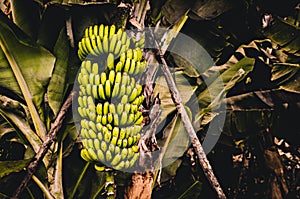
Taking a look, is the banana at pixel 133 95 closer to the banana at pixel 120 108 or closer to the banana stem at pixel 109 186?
the banana at pixel 120 108

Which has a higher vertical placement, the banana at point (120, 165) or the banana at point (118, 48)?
the banana at point (118, 48)

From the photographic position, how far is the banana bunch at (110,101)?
1123 millimetres

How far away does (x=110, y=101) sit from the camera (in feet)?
3.78

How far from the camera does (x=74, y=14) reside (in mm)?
1366

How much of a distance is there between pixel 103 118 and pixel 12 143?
0.66 metres

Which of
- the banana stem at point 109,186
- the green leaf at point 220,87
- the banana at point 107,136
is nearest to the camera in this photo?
the banana at point 107,136

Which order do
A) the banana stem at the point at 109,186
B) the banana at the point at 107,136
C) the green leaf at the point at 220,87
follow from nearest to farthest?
the banana at the point at 107,136
the banana stem at the point at 109,186
the green leaf at the point at 220,87

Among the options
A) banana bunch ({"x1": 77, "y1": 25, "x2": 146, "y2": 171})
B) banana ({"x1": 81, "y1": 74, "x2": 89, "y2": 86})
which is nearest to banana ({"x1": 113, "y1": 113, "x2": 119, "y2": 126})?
banana bunch ({"x1": 77, "y1": 25, "x2": 146, "y2": 171})

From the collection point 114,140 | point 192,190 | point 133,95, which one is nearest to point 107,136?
point 114,140

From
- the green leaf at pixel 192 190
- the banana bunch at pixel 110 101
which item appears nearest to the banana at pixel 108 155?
the banana bunch at pixel 110 101

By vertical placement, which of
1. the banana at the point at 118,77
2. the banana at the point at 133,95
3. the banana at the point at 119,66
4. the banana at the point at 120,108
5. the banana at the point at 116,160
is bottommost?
the banana at the point at 116,160

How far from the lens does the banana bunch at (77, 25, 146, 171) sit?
1.12 meters

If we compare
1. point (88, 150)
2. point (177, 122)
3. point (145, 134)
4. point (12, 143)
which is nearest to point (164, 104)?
point (177, 122)

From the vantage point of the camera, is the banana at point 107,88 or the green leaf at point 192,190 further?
the green leaf at point 192,190
